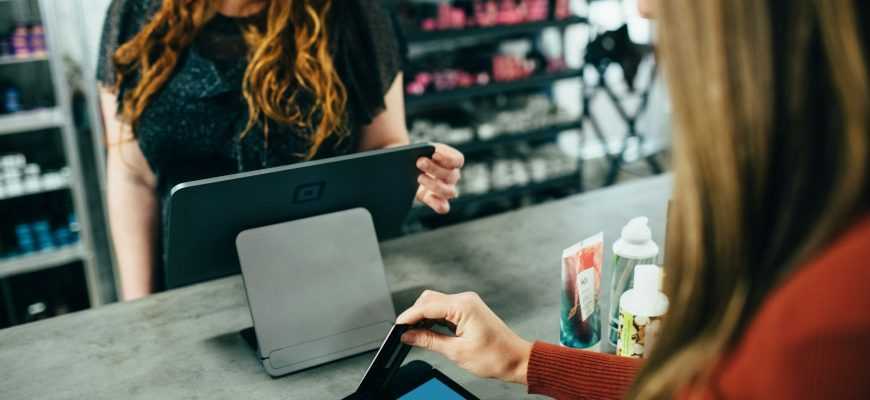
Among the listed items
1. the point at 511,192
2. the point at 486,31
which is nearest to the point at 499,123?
→ the point at 511,192

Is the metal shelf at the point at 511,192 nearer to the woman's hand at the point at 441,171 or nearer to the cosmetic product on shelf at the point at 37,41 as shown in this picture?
the cosmetic product on shelf at the point at 37,41

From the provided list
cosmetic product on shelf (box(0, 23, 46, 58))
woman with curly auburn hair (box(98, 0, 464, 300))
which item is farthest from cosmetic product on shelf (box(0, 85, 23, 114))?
woman with curly auburn hair (box(98, 0, 464, 300))

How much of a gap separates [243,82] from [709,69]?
50.6 inches

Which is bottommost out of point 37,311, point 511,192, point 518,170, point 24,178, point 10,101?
point 37,311

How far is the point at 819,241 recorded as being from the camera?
0.53 m

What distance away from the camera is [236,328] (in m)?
1.32

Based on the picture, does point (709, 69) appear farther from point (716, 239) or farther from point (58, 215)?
point (58, 215)

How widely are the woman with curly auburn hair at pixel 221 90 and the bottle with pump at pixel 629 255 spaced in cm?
55

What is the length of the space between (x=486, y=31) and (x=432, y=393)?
10.0 ft

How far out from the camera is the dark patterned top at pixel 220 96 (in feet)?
5.44

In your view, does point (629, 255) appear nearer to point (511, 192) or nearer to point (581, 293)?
point (581, 293)

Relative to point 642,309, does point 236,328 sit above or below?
below

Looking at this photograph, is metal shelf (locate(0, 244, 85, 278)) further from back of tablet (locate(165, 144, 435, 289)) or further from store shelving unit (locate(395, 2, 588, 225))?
back of tablet (locate(165, 144, 435, 289))

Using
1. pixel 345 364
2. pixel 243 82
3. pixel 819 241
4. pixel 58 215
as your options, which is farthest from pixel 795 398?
pixel 58 215
